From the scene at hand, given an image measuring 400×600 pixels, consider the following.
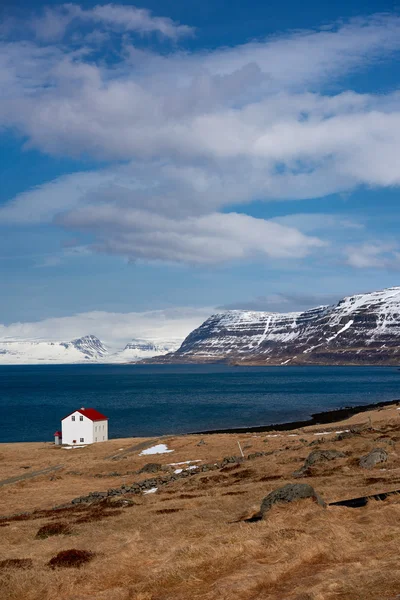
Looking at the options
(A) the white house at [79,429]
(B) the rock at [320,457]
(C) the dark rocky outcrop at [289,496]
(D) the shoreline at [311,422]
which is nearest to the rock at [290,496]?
(C) the dark rocky outcrop at [289,496]

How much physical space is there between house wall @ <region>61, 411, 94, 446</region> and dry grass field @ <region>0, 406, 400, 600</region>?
134 ft

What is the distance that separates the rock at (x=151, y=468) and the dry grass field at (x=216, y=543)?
1054 cm

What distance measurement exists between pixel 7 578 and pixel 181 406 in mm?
128788

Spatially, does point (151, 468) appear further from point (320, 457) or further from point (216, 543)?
Result: point (216, 543)

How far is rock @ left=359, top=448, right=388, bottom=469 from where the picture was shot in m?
41.2

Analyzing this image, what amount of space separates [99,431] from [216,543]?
225ft

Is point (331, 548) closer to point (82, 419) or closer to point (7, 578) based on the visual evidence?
point (7, 578)

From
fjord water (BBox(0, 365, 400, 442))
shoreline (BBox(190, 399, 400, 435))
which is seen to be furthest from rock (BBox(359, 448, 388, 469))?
fjord water (BBox(0, 365, 400, 442))

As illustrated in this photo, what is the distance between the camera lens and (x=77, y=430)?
8600 centimetres

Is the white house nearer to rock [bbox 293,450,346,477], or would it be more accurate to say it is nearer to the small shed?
the small shed

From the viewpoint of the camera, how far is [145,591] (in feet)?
59.8

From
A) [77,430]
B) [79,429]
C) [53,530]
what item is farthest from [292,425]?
[53,530]

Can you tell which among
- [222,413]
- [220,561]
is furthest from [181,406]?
[220,561]

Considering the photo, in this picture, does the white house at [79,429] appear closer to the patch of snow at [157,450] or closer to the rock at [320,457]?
the patch of snow at [157,450]
